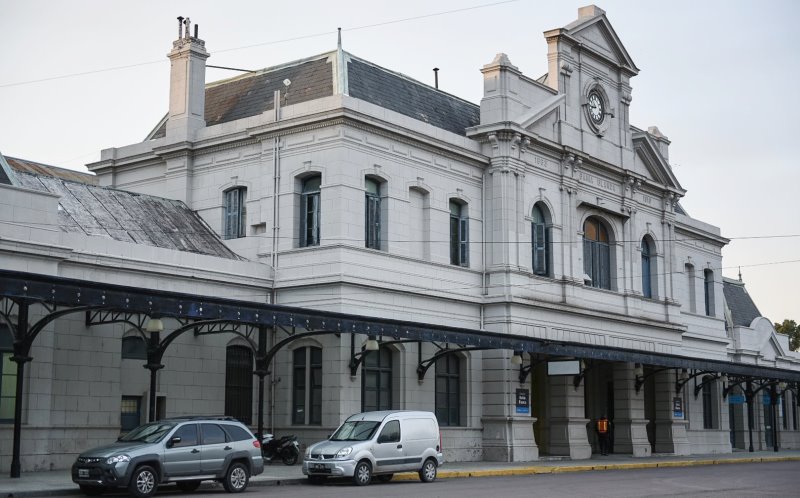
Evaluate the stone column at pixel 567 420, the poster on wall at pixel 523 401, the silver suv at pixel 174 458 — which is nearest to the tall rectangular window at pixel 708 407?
the stone column at pixel 567 420

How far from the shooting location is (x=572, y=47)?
4588cm

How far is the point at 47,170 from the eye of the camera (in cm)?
4225

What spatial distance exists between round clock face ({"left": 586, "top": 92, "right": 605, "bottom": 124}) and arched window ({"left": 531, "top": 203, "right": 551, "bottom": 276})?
6130 millimetres

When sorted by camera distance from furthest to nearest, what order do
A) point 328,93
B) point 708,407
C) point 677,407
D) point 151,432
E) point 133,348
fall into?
point 708,407
point 677,407
point 328,93
point 133,348
point 151,432

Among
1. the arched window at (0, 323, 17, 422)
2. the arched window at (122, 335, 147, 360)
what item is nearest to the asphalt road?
the arched window at (0, 323, 17, 422)

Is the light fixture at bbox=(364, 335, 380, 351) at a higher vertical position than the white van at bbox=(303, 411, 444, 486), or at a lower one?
higher

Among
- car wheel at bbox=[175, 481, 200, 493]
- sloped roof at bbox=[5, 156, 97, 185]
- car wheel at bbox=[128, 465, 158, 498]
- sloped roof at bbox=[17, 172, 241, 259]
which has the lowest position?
car wheel at bbox=[175, 481, 200, 493]

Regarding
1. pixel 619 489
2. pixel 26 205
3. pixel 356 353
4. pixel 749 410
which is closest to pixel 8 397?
pixel 26 205

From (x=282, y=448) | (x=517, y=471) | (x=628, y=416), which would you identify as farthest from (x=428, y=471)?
(x=628, y=416)

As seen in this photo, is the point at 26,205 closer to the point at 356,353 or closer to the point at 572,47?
the point at 356,353

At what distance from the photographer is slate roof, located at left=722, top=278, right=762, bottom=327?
66.7 m

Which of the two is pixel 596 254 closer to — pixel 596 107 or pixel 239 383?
pixel 596 107

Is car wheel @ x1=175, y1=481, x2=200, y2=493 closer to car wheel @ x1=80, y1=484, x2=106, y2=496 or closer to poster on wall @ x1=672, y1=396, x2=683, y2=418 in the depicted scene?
car wheel @ x1=80, y1=484, x2=106, y2=496

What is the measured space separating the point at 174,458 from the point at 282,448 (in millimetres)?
10037
